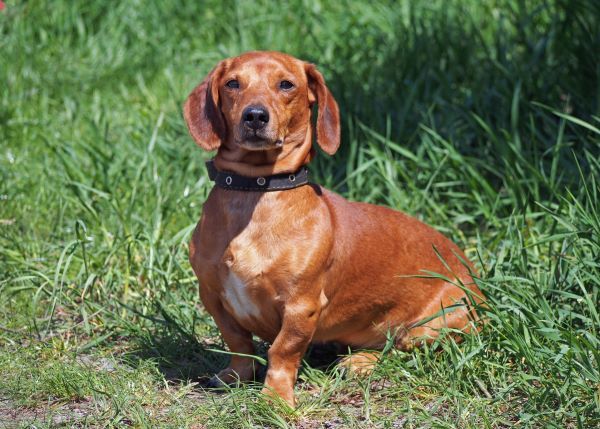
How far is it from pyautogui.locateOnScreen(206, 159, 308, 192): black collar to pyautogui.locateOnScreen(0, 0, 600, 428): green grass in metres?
0.65

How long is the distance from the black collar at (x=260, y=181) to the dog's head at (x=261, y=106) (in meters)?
0.09

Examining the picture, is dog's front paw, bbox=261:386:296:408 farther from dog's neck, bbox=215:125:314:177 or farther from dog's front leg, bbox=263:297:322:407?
dog's neck, bbox=215:125:314:177

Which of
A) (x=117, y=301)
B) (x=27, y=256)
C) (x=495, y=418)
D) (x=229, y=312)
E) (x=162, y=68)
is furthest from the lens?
(x=162, y=68)

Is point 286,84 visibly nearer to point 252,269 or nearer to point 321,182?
point 252,269

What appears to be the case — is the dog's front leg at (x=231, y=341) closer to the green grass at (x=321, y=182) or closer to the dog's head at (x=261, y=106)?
the green grass at (x=321, y=182)

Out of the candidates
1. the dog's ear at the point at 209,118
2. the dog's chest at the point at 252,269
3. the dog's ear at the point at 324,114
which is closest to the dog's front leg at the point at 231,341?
the dog's chest at the point at 252,269

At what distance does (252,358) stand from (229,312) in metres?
0.21

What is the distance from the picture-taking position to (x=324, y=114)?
355cm

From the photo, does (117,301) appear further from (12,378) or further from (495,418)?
(495,418)

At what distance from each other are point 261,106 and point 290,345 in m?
0.79

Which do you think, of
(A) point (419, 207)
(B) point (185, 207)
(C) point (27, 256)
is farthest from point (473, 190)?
(C) point (27, 256)

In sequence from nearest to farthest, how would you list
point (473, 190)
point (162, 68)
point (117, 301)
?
point (117, 301)
point (473, 190)
point (162, 68)

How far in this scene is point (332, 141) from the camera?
3.56 m

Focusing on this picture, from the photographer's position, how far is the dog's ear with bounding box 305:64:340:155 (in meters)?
3.54
